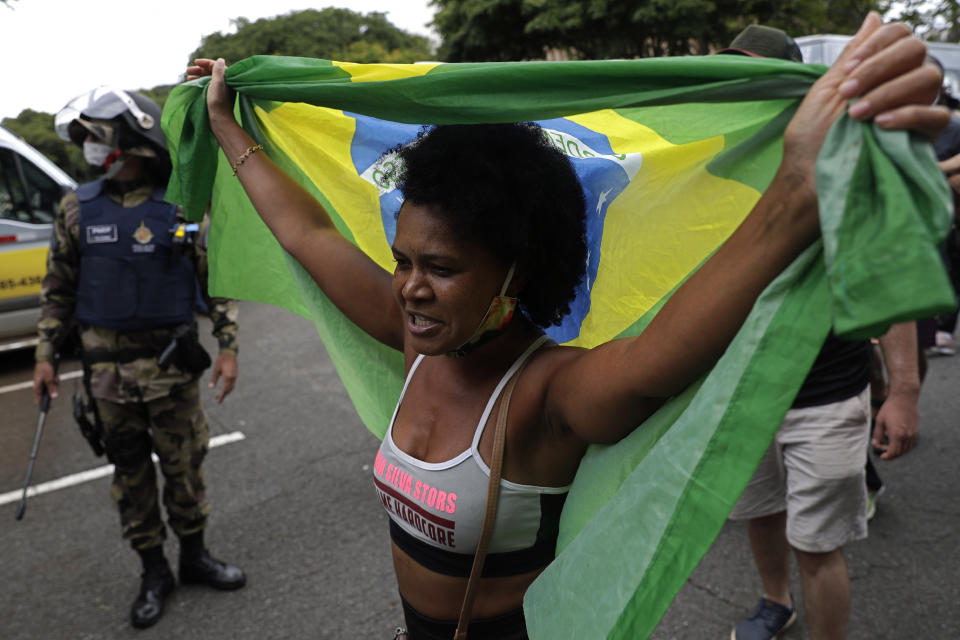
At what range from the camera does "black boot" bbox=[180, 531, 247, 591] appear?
3.53 metres

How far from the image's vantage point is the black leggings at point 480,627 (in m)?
1.58

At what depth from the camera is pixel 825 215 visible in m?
0.83

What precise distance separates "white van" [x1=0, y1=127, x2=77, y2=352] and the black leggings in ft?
21.9

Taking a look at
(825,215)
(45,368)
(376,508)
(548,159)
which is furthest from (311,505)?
(825,215)

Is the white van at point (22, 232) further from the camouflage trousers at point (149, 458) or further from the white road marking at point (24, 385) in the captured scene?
the camouflage trousers at point (149, 458)

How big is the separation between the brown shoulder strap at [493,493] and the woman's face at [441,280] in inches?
5.7

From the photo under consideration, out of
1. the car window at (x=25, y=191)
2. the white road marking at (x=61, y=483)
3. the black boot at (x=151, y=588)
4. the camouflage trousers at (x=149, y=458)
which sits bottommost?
the white road marking at (x=61, y=483)

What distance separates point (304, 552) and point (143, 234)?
1.78 meters

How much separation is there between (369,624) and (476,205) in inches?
96.6

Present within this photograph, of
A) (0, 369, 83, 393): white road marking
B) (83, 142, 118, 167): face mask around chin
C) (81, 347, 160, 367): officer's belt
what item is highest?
(83, 142, 118, 167): face mask around chin

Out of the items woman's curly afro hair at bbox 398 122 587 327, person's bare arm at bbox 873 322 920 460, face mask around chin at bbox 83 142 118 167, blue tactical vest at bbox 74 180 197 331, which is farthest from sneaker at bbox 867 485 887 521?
face mask around chin at bbox 83 142 118 167

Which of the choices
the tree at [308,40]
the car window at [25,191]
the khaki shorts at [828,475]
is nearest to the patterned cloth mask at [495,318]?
the khaki shorts at [828,475]

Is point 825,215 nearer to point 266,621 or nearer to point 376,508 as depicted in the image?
point 266,621

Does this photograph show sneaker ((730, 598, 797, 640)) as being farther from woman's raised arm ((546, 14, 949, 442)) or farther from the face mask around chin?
the face mask around chin
